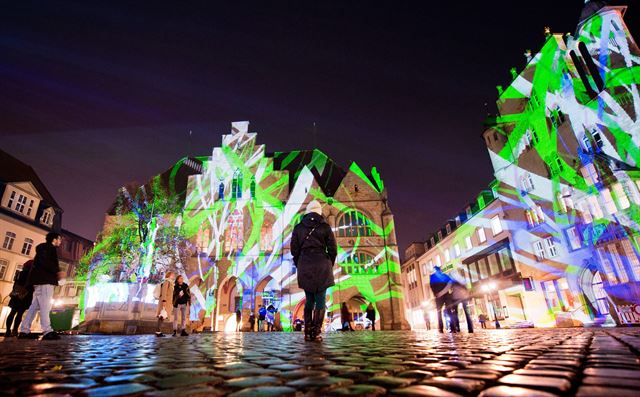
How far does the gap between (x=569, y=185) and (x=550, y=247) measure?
4.65 meters

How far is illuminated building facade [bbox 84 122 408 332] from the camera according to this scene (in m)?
22.5

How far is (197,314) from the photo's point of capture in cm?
Result: 2320

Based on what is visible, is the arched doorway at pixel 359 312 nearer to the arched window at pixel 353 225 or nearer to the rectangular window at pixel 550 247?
the arched window at pixel 353 225

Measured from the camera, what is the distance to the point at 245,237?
26156mm

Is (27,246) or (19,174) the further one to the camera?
(19,174)

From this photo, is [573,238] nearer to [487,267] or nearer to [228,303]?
[487,267]

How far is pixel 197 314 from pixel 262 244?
23.4 ft

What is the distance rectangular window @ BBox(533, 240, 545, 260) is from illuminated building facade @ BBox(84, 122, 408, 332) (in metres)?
10.3

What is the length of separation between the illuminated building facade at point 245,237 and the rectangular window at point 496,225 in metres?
9.53

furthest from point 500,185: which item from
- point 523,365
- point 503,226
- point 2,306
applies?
point 2,306

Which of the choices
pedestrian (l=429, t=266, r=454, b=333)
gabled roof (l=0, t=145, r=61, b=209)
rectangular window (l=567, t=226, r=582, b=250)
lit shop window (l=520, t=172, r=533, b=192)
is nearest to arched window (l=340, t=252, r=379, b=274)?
rectangular window (l=567, t=226, r=582, b=250)

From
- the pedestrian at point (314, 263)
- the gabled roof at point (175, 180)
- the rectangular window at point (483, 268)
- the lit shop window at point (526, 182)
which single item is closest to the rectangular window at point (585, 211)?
the lit shop window at point (526, 182)

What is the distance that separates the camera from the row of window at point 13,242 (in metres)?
26.3

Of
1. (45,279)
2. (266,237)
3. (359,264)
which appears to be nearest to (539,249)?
(359,264)
